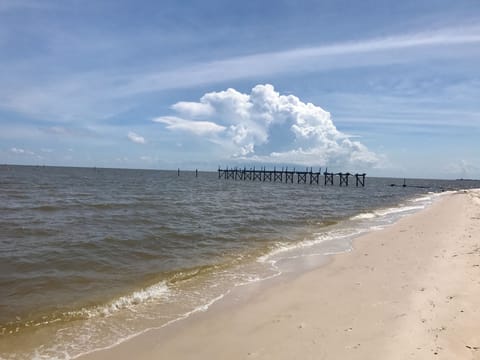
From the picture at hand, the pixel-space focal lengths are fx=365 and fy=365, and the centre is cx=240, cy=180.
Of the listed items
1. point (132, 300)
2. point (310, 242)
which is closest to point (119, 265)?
point (132, 300)

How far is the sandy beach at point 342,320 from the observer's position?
5.22 meters

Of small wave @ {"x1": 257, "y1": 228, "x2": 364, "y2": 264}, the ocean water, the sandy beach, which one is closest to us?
the sandy beach

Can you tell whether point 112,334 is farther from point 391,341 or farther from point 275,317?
point 391,341

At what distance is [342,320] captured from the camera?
6328mm

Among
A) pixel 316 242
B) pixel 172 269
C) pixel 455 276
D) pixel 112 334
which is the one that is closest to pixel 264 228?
pixel 316 242

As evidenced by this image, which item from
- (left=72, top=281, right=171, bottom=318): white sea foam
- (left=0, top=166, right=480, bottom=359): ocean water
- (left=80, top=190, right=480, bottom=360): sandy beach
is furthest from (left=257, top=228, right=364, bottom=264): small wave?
(left=72, top=281, right=171, bottom=318): white sea foam

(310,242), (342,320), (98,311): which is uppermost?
(342,320)

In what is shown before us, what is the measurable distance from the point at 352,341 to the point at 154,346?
3.05 meters

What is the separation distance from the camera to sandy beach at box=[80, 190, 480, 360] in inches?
206

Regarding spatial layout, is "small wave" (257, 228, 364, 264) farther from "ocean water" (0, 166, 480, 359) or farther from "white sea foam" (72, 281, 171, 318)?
"white sea foam" (72, 281, 171, 318)

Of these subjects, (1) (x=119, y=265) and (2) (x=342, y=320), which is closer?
(2) (x=342, y=320)

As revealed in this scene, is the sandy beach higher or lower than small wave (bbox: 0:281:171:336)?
higher

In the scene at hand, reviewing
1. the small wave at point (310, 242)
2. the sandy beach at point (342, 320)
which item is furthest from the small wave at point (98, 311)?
the small wave at point (310, 242)

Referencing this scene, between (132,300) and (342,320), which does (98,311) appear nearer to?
(132,300)
